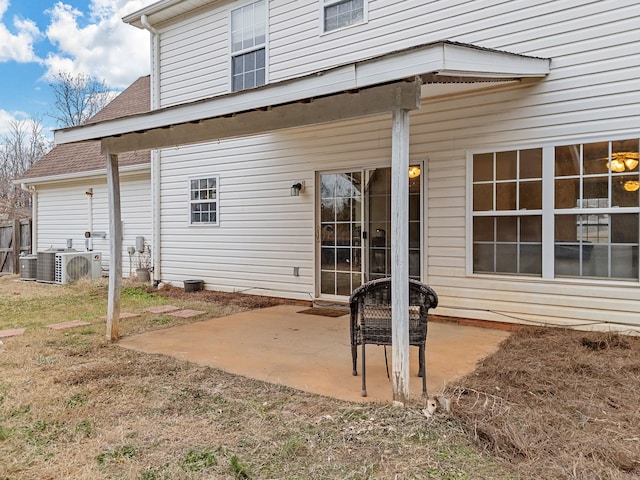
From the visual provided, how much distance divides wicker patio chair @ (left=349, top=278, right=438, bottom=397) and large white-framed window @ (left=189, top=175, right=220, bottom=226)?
5549 millimetres

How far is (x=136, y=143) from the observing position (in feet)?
16.7

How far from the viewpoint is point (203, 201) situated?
8680 mm

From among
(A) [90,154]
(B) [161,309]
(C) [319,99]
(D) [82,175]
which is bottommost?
(B) [161,309]

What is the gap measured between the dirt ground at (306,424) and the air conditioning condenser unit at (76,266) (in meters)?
5.97

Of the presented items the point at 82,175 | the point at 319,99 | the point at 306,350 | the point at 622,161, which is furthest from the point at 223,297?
the point at 82,175

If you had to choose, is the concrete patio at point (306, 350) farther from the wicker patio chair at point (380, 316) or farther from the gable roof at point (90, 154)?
the gable roof at point (90, 154)

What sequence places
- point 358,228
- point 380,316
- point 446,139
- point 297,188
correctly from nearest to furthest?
point 380,316 → point 446,139 → point 358,228 → point 297,188

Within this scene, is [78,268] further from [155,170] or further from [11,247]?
[11,247]

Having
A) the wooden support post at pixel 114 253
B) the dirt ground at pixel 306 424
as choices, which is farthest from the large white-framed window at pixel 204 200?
the dirt ground at pixel 306 424

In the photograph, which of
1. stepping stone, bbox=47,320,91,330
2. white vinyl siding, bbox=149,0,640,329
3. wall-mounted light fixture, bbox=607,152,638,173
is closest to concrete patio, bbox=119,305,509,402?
white vinyl siding, bbox=149,0,640,329

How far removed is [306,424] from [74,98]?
25.5 meters

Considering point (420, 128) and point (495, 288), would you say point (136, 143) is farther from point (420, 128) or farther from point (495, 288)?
point (495, 288)

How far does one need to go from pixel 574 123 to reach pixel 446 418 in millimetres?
3752

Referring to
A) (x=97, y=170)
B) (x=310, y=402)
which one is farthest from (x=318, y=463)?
(x=97, y=170)
